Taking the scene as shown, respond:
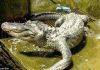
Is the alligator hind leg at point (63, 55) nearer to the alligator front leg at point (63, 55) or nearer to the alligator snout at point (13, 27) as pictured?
the alligator front leg at point (63, 55)

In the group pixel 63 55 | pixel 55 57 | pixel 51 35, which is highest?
pixel 51 35

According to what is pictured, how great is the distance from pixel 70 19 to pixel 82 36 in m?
Result: 0.39

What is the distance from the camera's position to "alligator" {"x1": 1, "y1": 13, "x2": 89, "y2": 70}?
5160 mm

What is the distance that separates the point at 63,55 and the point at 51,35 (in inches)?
15.9

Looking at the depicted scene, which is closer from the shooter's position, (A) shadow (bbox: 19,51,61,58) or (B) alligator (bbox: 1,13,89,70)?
(B) alligator (bbox: 1,13,89,70)

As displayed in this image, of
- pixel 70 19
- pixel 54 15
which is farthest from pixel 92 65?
pixel 54 15

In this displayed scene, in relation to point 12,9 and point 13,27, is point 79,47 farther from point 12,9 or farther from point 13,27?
point 12,9

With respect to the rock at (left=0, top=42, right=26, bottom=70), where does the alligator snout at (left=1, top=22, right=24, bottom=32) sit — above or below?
above

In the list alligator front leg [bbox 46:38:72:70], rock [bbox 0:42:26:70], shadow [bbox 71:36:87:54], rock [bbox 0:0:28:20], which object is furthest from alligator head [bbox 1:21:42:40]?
rock [bbox 0:0:28:20]

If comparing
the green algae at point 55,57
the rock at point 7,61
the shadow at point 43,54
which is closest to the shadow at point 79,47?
the green algae at point 55,57

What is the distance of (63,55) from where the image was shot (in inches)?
203

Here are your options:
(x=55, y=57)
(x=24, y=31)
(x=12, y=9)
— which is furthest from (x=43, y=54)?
(x=12, y=9)

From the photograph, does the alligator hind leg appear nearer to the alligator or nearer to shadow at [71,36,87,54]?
the alligator

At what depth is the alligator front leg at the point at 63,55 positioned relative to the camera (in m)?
5.04
